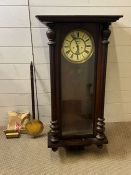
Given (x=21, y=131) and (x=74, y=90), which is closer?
(x=74, y=90)

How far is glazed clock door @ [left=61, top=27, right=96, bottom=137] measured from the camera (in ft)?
4.10

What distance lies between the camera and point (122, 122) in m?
1.82

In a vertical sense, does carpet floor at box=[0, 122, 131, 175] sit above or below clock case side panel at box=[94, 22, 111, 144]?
below

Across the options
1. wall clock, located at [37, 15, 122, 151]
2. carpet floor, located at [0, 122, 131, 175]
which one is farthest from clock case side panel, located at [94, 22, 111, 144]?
carpet floor, located at [0, 122, 131, 175]

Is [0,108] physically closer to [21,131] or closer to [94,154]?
[21,131]

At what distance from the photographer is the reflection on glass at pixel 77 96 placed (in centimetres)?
131

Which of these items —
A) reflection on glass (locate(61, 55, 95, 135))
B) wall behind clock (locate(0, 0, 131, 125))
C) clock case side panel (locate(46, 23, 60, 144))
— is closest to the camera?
clock case side panel (locate(46, 23, 60, 144))

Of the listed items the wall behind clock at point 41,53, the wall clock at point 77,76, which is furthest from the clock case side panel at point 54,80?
the wall behind clock at point 41,53

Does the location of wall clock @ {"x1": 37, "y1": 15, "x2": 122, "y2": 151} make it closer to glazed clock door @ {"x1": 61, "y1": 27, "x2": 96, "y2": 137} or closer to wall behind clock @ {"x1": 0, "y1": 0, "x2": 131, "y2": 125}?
glazed clock door @ {"x1": 61, "y1": 27, "x2": 96, "y2": 137}

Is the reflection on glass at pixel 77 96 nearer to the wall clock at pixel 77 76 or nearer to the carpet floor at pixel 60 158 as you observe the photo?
the wall clock at pixel 77 76

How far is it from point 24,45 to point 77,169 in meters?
0.87

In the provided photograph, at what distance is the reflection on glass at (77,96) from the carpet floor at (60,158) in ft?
0.52

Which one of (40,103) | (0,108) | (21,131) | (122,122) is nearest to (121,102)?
(122,122)

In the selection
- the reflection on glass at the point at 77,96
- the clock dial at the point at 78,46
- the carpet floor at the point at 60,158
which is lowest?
the carpet floor at the point at 60,158
